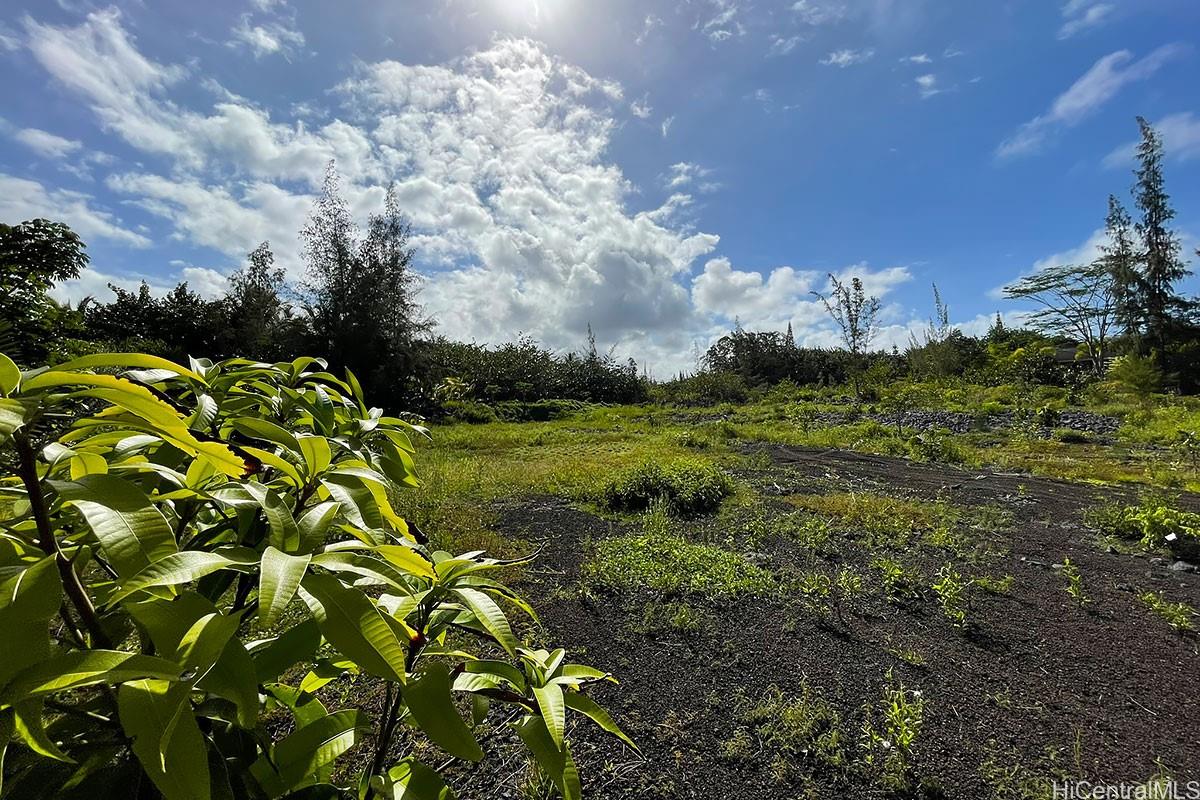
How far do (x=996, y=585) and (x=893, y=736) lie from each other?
164 cm

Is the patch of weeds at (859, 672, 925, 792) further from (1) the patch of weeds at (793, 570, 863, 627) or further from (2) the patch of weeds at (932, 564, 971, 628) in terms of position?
(2) the patch of weeds at (932, 564, 971, 628)

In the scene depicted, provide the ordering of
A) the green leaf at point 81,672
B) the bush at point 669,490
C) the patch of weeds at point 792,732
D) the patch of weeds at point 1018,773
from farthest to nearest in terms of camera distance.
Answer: the bush at point 669,490, the patch of weeds at point 792,732, the patch of weeds at point 1018,773, the green leaf at point 81,672

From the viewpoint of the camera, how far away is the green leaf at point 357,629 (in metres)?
0.43

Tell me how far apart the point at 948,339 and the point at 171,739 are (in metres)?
24.2

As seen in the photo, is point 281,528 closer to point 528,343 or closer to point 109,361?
point 109,361

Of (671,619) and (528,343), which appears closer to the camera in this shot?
(671,619)

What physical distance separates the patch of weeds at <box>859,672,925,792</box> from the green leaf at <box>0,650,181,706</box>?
1.89 metres

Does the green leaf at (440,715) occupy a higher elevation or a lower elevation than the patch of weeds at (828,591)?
higher

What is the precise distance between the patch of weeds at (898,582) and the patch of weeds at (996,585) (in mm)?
302

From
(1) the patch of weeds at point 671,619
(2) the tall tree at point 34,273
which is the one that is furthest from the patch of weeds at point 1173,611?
(2) the tall tree at point 34,273

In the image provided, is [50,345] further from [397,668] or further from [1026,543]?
[1026,543]

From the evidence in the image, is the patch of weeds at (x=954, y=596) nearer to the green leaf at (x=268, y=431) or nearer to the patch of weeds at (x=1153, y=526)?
the patch of weeds at (x=1153, y=526)

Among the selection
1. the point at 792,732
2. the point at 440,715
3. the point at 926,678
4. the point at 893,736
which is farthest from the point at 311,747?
the point at 926,678

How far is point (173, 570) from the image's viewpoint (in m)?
0.41
